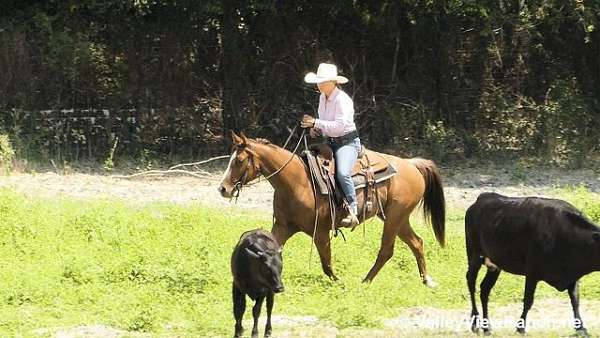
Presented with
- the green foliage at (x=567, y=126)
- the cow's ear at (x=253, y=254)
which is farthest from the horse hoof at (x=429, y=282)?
the green foliage at (x=567, y=126)

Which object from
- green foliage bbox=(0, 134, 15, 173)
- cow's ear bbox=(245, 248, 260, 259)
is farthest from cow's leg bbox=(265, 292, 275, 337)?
green foliage bbox=(0, 134, 15, 173)

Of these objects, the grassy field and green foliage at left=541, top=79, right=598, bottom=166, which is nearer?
the grassy field

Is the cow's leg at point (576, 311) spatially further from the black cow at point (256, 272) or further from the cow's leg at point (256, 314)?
the cow's leg at point (256, 314)

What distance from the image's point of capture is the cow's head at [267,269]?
9.37 meters

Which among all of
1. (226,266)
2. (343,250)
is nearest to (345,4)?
(343,250)

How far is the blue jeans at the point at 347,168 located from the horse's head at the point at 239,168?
0.91 m

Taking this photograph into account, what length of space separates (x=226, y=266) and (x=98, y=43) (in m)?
9.09

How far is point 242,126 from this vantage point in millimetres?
20984

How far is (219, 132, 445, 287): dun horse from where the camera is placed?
11.9 m

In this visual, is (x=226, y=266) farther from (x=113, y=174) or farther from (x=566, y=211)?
(x=113, y=174)

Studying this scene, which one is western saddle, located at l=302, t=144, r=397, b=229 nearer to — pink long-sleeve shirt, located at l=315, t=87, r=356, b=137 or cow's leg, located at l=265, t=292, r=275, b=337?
pink long-sleeve shirt, located at l=315, t=87, r=356, b=137

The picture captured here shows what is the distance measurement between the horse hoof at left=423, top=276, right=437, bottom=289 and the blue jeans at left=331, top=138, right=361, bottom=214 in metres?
1.09

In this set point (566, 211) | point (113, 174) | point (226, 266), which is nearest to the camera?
point (566, 211)

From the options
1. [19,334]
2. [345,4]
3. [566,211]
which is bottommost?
[19,334]
